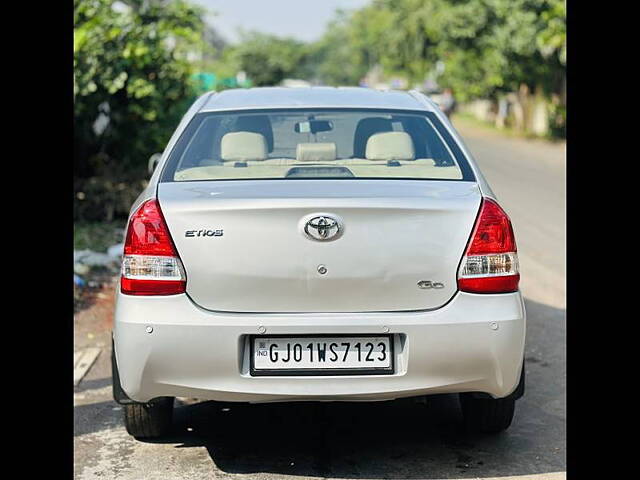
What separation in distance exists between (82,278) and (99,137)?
3921 millimetres

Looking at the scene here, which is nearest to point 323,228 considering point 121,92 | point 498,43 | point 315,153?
point 315,153

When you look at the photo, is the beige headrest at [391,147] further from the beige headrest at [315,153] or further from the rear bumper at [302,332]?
the rear bumper at [302,332]

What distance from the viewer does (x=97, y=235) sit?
10.3 meters

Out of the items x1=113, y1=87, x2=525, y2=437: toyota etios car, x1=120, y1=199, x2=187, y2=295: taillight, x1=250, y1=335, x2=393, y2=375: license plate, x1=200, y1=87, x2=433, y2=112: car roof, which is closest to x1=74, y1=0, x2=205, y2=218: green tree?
x1=200, y1=87, x2=433, y2=112: car roof

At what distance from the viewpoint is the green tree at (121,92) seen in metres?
11.0

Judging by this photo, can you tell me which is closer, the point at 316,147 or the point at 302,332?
the point at 302,332

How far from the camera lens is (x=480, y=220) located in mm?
4203

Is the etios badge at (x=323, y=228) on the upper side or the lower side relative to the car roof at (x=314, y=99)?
lower

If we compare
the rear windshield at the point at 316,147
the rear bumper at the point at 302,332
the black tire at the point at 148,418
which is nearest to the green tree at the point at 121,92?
the rear windshield at the point at 316,147

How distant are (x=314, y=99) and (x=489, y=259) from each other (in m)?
1.59

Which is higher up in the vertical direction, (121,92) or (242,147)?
(121,92)

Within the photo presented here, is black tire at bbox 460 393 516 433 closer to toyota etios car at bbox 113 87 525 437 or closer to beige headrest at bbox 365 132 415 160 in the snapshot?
toyota etios car at bbox 113 87 525 437

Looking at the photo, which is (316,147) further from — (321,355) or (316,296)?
(321,355)
